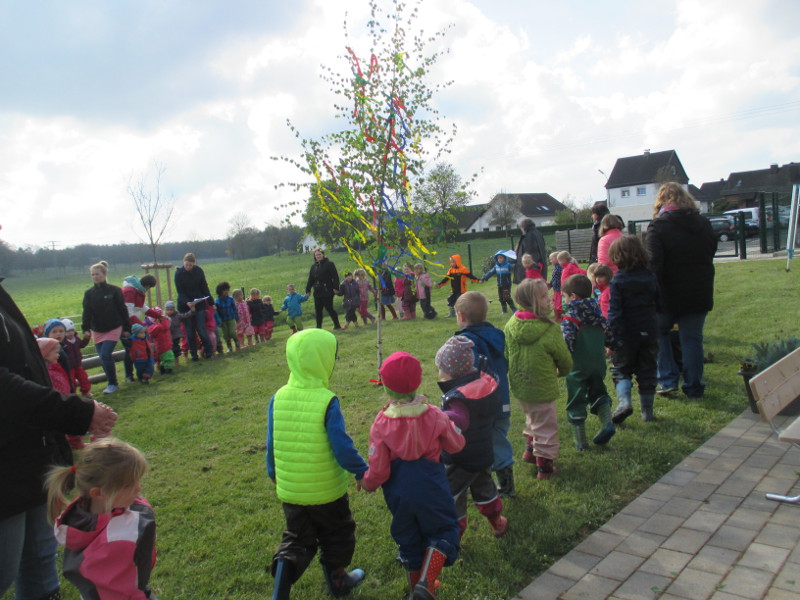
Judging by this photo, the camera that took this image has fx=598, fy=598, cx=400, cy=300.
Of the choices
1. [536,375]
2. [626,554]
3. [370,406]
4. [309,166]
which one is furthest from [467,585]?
[309,166]

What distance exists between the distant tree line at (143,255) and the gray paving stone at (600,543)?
1546 inches

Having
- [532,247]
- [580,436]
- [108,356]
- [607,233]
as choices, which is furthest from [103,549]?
[532,247]

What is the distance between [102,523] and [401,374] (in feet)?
4.92

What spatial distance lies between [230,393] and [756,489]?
6836mm

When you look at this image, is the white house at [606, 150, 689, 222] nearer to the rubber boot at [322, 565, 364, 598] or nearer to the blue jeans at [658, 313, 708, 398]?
the blue jeans at [658, 313, 708, 398]

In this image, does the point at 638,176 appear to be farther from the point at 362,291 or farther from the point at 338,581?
the point at 338,581

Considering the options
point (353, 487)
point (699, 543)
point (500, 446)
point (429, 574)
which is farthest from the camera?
point (353, 487)

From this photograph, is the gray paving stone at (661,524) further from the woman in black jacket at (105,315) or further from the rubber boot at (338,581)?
the woman in black jacket at (105,315)

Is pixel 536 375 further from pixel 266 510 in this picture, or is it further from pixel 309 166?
pixel 309 166

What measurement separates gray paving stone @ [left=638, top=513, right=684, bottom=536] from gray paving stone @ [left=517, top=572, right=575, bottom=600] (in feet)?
2.62

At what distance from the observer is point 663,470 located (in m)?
4.63

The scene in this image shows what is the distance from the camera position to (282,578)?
314cm

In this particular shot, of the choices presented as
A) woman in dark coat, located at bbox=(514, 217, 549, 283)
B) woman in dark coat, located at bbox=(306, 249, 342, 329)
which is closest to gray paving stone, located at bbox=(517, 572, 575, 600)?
woman in dark coat, located at bbox=(514, 217, 549, 283)

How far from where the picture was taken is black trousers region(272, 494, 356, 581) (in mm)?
3215
